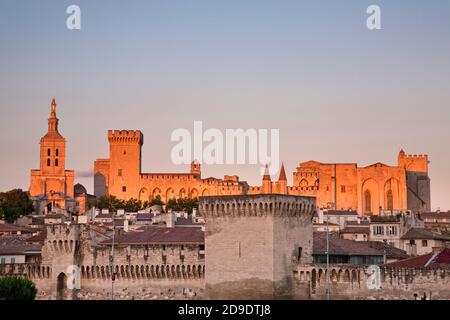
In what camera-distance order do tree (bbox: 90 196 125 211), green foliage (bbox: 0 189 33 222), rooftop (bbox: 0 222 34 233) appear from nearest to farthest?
rooftop (bbox: 0 222 34 233), green foliage (bbox: 0 189 33 222), tree (bbox: 90 196 125 211)

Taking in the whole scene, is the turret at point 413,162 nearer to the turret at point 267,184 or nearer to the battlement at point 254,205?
the turret at point 267,184

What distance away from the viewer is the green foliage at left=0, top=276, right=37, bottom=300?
270 ft

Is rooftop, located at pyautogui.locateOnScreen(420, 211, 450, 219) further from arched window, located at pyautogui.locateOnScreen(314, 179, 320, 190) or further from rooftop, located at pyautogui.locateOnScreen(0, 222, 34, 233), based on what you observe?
rooftop, located at pyautogui.locateOnScreen(0, 222, 34, 233)

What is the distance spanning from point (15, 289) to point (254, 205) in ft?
57.4

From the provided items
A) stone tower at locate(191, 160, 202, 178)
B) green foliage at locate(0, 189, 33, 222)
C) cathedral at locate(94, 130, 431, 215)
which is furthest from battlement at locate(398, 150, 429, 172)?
green foliage at locate(0, 189, 33, 222)

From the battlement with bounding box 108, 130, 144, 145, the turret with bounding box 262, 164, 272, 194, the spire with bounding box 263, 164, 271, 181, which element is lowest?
the turret with bounding box 262, 164, 272, 194

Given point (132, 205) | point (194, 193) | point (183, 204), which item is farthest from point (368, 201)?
point (132, 205)

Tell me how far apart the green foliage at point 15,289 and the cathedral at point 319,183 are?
9439 centimetres

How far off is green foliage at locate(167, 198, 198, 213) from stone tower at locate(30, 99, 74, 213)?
22.7 metres

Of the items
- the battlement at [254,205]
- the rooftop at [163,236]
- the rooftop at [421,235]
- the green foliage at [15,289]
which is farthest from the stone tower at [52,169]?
the battlement at [254,205]

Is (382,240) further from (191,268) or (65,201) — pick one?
(65,201)

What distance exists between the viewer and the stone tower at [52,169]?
187 metres
